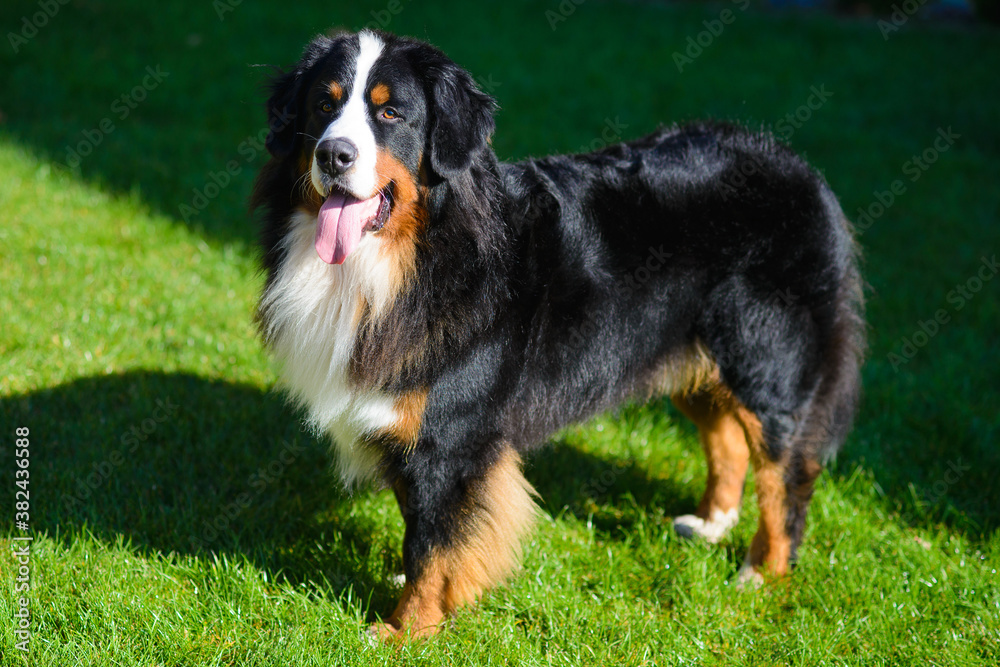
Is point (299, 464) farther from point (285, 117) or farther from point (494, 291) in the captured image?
point (285, 117)

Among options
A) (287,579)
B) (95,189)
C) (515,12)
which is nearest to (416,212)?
(287,579)

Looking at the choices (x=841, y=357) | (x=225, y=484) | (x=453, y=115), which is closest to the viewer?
(x=453, y=115)

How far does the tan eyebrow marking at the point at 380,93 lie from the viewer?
272cm

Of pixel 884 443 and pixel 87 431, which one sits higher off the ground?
pixel 884 443

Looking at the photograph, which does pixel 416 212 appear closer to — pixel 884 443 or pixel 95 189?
pixel 884 443

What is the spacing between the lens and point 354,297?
2842 mm

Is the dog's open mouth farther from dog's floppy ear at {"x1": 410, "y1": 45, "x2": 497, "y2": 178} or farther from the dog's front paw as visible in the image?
the dog's front paw

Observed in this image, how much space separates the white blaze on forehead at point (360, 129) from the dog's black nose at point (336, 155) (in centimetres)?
2

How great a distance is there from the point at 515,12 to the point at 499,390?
9.61m

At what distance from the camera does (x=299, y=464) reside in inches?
154

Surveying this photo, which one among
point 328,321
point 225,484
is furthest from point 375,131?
point 225,484

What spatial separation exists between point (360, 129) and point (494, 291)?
0.74 metres

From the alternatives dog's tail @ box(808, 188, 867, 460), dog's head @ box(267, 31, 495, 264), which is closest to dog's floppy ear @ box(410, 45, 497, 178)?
dog's head @ box(267, 31, 495, 264)

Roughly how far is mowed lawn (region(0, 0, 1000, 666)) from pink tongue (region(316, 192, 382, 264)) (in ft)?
2.69
